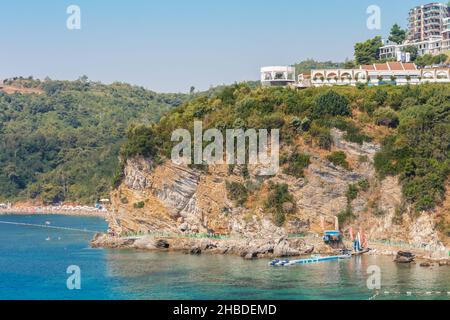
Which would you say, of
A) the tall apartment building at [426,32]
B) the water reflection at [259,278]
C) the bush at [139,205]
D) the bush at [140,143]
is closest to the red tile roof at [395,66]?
the tall apartment building at [426,32]

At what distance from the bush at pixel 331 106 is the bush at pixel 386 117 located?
2016mm

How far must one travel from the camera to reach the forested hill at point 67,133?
113 metres

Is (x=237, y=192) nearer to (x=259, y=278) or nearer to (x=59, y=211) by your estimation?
(x=259, y=278)

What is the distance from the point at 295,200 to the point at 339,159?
158 inches

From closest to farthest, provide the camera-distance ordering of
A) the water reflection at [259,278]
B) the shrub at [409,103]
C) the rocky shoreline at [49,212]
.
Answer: the water reflection at [259,278], the shrub at [409,103], the rocky shoreline at [49,212]

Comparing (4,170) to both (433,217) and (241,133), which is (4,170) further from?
(433,217)

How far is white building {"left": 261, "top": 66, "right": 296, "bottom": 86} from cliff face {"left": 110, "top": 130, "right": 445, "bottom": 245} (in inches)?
481

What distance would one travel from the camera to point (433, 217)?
50.8 m

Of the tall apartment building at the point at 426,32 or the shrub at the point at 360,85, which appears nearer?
the shrub at the point at 360,85

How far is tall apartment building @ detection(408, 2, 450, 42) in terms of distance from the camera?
86188 millimetres

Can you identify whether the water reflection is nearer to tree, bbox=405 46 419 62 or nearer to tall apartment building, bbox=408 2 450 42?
tree, bbox=405 46 419 62

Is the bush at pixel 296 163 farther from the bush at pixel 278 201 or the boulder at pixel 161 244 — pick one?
the boulder at pixel 161 244
